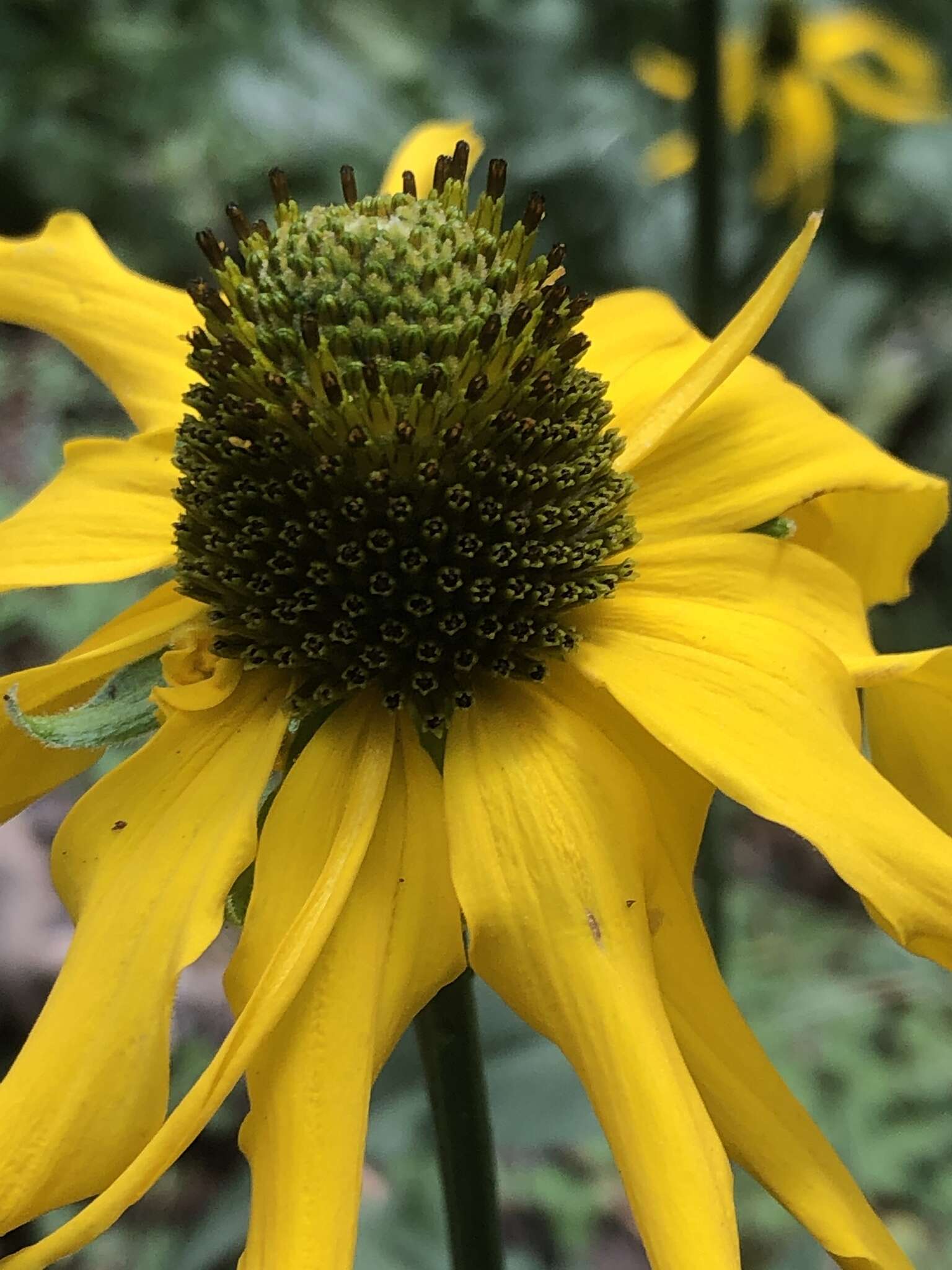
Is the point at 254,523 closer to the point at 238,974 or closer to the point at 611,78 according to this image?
the point at 238,974

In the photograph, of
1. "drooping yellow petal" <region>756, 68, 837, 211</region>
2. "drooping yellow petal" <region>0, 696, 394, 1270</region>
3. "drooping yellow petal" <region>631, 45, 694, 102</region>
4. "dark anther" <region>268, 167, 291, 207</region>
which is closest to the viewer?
"drooping yellow petal" <region>0, 696, 394, 1270</region>

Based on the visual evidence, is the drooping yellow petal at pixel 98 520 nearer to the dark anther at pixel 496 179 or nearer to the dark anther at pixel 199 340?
the dark anther at pixel 199 340

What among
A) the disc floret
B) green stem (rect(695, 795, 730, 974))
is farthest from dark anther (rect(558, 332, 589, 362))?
green stem (rect(695, 795, 730, 974))

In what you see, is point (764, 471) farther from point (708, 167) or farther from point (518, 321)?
point (708, 167)

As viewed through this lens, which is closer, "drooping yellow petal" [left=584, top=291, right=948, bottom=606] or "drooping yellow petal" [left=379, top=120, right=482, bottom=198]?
"drooping yellow petal" [left=584, top=291, right=948, bottom=606]

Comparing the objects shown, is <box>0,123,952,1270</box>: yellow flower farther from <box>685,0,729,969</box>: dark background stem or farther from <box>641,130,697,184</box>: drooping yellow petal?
<box>641,130,697,184</box>: drooping yellow petal

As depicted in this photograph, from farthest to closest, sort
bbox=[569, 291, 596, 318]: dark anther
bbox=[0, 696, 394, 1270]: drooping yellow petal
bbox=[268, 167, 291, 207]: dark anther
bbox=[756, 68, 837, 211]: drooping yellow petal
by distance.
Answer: bbox=[756, 68, 837, 211]: drooping yellow petal → bbox=[268, 167, 291, 207]: dark anther → bbox=[569, 291, 596, 318]: dark anther → bbox=[0, 696, 394, 1270]: drooping yellow petal
